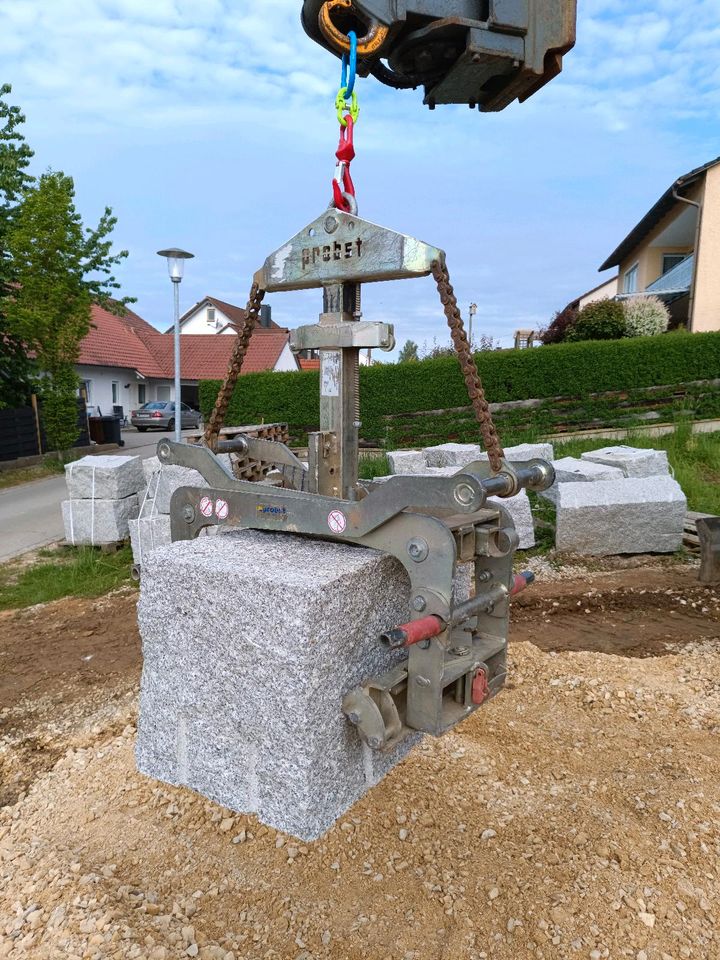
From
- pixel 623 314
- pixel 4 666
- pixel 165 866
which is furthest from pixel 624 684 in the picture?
pixel 623 314

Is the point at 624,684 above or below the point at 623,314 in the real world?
below

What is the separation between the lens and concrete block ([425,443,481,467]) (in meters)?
9.41

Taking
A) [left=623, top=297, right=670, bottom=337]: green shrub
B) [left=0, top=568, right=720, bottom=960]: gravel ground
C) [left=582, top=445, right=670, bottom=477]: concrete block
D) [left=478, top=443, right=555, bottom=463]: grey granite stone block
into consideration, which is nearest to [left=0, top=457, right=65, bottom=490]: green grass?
[left=478, top=443, right=555, bottom=463]: grey granite stone block

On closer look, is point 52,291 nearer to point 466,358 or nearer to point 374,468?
point 374,468

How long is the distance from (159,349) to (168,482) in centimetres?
3045

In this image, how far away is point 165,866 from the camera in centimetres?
287

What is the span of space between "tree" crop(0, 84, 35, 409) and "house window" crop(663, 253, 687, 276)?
1995 cm

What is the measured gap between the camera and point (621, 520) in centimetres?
755

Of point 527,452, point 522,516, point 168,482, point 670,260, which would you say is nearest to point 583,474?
point 527,452

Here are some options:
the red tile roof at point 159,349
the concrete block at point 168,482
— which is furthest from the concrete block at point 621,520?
the red tile roof at point 159,349

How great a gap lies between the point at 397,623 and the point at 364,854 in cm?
117

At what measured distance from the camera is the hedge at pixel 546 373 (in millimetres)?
14000

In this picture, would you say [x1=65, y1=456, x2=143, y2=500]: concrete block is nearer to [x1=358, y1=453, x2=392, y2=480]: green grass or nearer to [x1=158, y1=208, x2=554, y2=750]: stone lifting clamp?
[x1=358, y1=453, x2=392, y2=480]: green grass

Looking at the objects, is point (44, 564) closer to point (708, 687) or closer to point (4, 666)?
point (4, 666)
